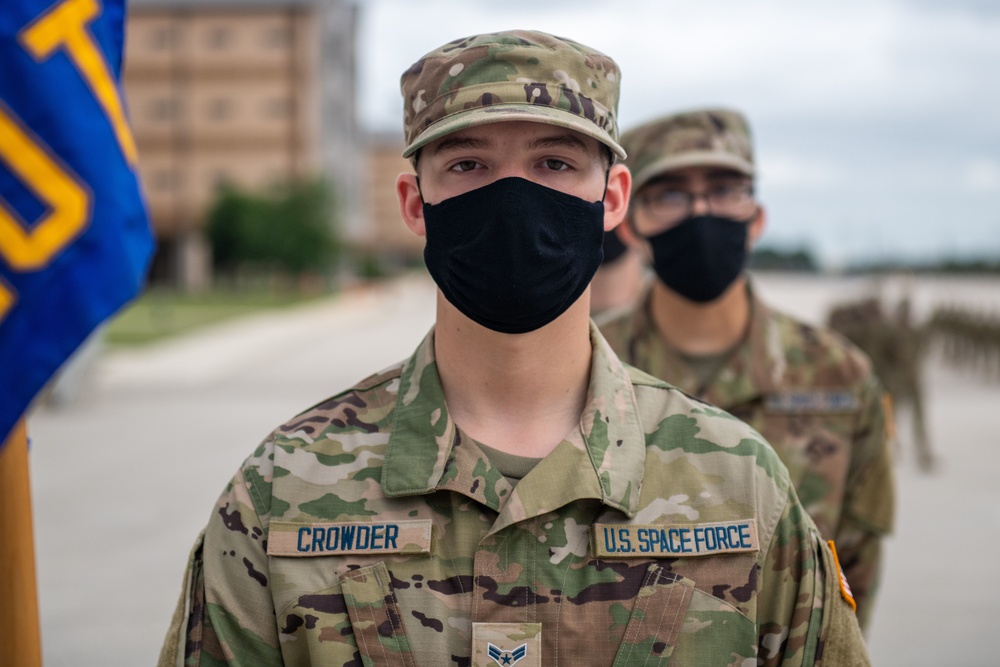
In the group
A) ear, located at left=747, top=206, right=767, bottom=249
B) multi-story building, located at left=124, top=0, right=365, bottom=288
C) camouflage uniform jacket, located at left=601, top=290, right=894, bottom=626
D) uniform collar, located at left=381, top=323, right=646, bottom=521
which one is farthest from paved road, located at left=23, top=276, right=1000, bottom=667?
multi-story building, located at left=124, top=0, right=365, bottom=288

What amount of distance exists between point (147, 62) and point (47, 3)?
56419 mm

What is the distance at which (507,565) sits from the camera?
170cm

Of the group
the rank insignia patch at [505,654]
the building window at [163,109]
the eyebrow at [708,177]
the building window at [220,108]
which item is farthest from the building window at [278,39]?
the rank insignia patch at [505,654]

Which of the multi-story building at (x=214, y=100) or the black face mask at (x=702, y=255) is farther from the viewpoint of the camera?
the multi-story building at (x=214, y=100)

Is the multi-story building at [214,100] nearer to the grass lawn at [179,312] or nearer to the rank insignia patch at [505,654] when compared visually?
the grass lawn at [179,312]

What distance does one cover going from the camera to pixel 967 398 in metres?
13.8

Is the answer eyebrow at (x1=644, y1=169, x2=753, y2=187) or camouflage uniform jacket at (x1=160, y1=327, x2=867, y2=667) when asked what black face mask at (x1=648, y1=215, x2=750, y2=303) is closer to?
eyebrow at (x1=644, y1=169, x2=753, y2=187)

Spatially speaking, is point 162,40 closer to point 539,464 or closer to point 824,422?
point 824,422

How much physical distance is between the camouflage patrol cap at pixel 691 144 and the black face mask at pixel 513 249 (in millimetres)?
1158

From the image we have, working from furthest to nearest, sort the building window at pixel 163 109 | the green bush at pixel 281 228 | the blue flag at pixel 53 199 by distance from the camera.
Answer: the building window at pixel 163 109, the green bush at pixel 281 228, the blue flag at pixel 53 199

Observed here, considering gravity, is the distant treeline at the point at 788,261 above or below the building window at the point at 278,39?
below

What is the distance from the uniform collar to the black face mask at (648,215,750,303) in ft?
3.51

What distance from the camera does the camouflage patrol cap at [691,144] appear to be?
2848mm

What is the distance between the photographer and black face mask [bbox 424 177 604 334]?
1705 millimetres
